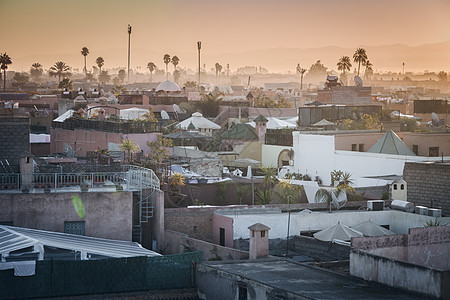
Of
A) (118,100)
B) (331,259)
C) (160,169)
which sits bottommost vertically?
(331,259)

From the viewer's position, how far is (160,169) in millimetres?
32656

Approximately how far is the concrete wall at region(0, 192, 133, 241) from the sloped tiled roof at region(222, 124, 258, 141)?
3643 centimetres

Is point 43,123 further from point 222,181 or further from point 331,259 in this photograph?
point 331,259

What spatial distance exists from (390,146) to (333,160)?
311cm

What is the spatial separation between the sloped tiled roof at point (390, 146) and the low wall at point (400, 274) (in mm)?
24091

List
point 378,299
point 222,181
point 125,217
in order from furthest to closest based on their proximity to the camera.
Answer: point 222,181
point 125,217
point 378,299

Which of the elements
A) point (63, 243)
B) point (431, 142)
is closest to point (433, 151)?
point (431, 142)

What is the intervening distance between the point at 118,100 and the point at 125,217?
174 ft

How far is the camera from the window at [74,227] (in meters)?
23.3

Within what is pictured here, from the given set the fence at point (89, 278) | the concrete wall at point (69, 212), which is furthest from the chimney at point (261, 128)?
the fence at point (89, 278)

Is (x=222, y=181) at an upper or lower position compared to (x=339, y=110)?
lower

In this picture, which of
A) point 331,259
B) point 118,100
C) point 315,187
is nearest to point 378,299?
point 331,259

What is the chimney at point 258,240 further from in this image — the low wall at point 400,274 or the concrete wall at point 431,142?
the concrete wall at point 431,142

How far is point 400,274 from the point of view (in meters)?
18.1
